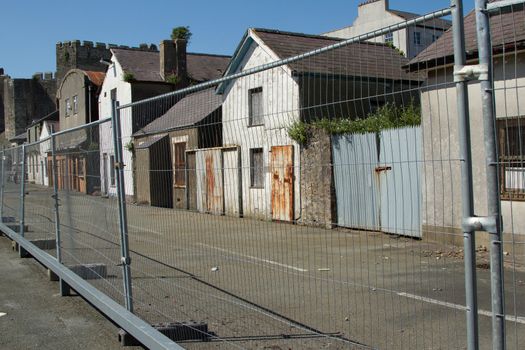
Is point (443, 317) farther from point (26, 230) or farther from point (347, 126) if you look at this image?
point (26, 230)

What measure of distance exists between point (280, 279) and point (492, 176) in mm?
3523

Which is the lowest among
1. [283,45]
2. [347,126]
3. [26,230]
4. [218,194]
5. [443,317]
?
[443,317]

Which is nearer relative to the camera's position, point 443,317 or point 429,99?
point 429,99

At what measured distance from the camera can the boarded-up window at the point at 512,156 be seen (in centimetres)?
283

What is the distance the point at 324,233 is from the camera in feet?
13.1

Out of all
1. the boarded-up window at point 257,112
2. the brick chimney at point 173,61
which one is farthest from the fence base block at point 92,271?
the brick chimney at point 173,61

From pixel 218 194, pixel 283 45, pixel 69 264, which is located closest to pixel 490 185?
pixel 218 194

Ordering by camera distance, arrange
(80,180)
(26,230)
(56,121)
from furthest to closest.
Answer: (56,121)
(26,230)
(80,180)

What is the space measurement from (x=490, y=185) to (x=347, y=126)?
125 cm

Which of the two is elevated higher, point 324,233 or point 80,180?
point 80,180

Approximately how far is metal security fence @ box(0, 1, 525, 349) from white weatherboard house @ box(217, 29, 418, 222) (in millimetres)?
17

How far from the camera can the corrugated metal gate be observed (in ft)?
10.3

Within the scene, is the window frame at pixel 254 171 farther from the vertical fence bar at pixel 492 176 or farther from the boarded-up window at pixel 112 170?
the boarded-up window at pixel 112 170

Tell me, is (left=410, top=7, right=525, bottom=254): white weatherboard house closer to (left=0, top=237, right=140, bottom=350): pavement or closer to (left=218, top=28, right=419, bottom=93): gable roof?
(left=218, top=28, right=419, bottom=93): gable roof
